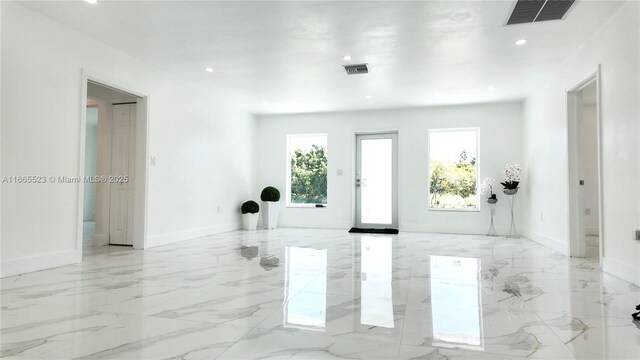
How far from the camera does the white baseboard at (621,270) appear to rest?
125 inches

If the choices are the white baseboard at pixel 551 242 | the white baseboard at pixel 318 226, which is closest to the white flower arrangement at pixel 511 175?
the white baseboard at pixel 551 242

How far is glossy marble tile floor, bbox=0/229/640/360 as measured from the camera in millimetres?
1813

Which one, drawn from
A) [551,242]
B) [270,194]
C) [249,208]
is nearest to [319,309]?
[551,242]


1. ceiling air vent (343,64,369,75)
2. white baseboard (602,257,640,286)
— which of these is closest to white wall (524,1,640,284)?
white baseboard (602,257,640,286)

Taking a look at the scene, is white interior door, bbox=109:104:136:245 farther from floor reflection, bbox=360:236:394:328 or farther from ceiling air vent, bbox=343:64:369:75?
floor reflection, bbox=360:236:394:328

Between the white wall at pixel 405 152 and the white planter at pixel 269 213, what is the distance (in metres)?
0.37

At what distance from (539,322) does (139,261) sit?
12.6 ft

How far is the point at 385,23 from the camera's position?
149 inches

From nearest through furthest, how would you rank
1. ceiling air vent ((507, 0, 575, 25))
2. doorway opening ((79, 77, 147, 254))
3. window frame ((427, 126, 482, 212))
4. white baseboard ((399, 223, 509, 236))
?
ceiling air vent ((507, 0, 575, 25)), doorway opening ((79, 77, 147, 254)), white baseboard ((399, 223, 509, 236)), window frame ((427, 126, 482, 212))

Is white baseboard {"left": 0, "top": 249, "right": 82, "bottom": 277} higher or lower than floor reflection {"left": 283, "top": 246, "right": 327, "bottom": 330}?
higher

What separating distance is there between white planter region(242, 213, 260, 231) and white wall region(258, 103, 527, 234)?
844 millimetres

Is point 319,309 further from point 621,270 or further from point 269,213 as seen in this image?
point 269,213

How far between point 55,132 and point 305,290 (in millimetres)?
3081

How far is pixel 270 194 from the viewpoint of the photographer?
773 centimetres
